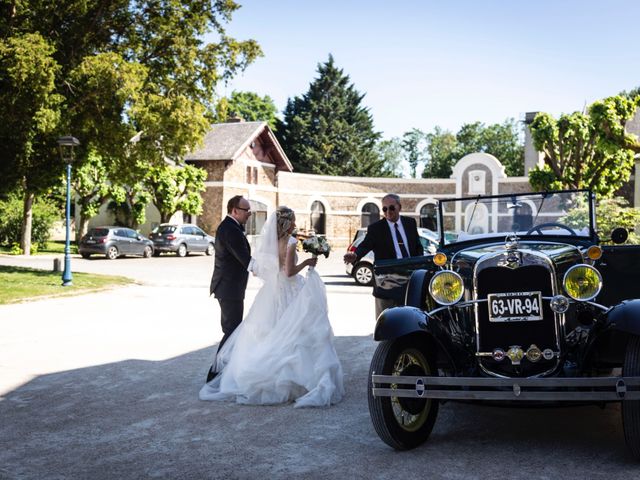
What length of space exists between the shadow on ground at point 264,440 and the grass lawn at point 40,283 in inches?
352

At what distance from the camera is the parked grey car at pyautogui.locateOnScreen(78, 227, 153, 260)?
30.4 meters

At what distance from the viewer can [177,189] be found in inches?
1533

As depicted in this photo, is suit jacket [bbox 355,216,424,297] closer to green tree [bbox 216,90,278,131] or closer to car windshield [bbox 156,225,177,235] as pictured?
car windshield [bbox 156,225,177,235]

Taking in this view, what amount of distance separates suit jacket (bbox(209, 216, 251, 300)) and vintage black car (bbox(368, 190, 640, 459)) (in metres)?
2.15

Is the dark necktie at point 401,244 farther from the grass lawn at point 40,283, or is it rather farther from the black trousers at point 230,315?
the grass lawn at point 40,283

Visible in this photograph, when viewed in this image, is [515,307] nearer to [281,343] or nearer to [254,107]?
[281,343]

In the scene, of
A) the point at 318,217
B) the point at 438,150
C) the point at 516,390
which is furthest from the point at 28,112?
the point at 438,150

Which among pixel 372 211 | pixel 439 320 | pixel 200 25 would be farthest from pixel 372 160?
pixel 439 320

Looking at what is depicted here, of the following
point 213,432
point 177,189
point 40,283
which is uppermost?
point 177,189

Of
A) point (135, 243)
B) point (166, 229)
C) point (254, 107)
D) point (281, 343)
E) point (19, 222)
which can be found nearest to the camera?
point (281, 343)

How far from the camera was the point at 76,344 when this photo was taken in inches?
363

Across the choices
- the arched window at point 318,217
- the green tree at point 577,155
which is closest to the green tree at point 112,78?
the green tree at point 577,155

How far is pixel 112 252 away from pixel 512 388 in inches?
1124

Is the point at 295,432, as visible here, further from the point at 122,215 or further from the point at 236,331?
the point at 122,215
